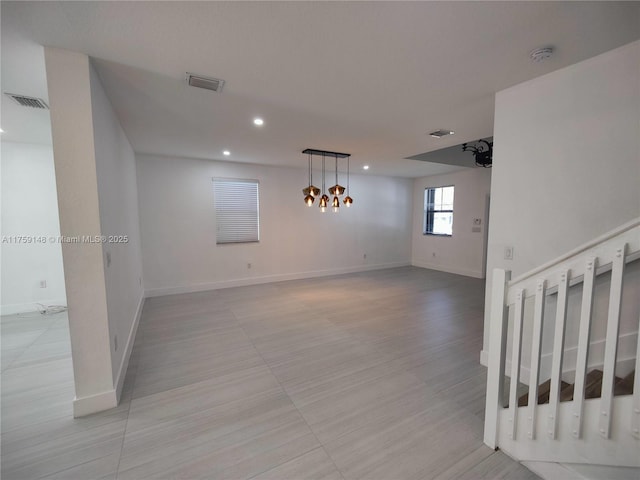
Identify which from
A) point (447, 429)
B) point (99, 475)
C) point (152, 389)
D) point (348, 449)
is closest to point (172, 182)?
point (152, 389)

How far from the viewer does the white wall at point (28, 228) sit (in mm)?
3941

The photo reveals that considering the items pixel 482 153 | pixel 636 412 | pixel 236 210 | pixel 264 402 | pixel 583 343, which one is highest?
pixel 482 153

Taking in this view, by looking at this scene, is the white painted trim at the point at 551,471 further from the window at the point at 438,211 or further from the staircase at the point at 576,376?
the window at the point at 438,211

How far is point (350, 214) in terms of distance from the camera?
712cm

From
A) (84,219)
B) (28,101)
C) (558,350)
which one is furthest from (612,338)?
(28,101)

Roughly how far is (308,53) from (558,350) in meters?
2.34

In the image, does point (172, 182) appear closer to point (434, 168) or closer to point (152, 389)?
point (152, 389)

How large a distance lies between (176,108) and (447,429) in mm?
3650

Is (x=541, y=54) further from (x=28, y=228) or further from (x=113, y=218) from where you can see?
(x=28, y=228)

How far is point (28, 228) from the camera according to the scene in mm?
4062

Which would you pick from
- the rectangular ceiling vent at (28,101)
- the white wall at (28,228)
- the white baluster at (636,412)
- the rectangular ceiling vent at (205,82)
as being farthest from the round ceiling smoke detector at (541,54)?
the white wall at (28,228)

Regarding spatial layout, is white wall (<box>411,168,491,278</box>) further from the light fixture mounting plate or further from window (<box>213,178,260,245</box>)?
window (<box>213,178,260,245</box>)

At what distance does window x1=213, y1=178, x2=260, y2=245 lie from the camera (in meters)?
5.57

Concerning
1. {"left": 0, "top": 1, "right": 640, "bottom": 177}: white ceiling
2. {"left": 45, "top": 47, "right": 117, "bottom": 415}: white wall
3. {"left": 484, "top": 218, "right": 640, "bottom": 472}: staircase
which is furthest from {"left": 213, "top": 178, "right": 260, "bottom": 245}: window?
{"left": 484, "top": 218, "right": 640, "bottom": 472}: staircase
